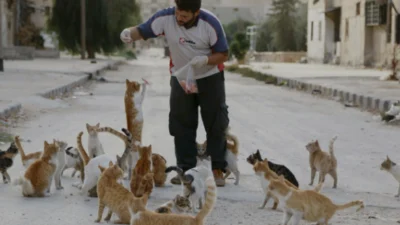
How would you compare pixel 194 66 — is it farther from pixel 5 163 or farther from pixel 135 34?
pixel 5 163

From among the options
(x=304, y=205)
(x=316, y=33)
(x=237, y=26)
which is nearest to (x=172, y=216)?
(x=304, y=205)

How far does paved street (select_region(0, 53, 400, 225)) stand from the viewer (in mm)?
6438

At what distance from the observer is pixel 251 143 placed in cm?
1117

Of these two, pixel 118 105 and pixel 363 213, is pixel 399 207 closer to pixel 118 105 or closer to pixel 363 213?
pixel 363 213

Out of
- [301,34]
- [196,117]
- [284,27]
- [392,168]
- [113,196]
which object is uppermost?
[196,117]

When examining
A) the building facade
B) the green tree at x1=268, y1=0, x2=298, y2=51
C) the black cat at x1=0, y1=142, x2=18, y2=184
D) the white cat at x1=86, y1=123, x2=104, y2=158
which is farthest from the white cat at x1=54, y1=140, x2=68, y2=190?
the green tree at x1=268, y1=0, x2=298, y2=51

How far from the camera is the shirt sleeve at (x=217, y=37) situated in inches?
293

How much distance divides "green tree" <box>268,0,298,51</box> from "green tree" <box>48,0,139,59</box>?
27.7m

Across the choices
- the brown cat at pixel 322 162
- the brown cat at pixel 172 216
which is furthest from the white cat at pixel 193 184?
the brown cat at pixel 322 162

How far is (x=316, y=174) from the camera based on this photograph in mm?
8766

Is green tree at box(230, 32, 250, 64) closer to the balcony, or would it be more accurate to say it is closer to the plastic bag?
the balcony

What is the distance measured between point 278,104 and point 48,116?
5.88 meters

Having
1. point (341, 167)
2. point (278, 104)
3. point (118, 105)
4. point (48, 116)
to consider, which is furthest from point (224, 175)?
point (278, 104)

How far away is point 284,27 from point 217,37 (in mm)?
77450
